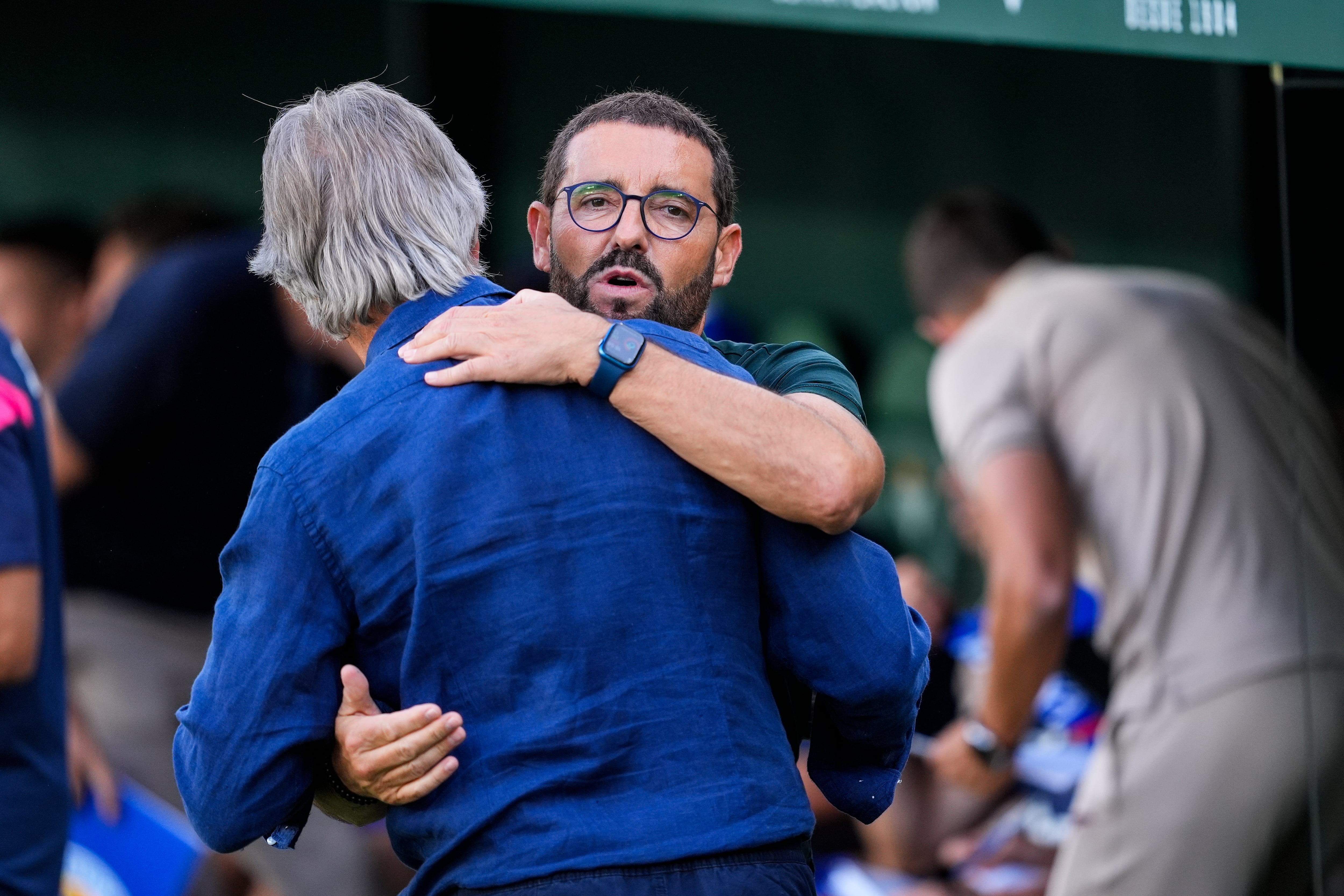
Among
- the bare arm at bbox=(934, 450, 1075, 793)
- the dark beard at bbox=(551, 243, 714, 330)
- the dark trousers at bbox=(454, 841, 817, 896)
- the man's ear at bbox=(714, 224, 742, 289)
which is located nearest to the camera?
the dark trousers at bbox=(454, 841, 817, 896)

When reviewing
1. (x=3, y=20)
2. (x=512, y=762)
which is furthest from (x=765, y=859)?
(x=3, y=20)

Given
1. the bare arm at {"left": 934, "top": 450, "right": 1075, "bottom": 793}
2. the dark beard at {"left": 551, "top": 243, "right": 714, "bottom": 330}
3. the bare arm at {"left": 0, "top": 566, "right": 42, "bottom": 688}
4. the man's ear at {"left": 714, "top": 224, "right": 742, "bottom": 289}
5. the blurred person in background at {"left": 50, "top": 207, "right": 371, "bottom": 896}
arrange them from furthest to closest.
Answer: the bare arm at {"left": 934, "top": 450, "right": 1075, "bottom": 793}
the blurred person in background at {"left": 50, "top": 207, "right": 371, "bottom": 896}
the bare arm at {"left": 0, "top": 566, "right": 42, "bottom": 688}
the man's ear at {"left": 714, "top": 224, "right": 742, "bottom": 289}
the dark beard at {"left": 551, "top": 243, "right": 714, "bottom": 330}

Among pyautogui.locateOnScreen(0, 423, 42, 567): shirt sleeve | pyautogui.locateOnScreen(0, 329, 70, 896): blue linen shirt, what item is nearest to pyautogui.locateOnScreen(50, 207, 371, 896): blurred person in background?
pyautogui.locateOnScreen(0, 329, 70, 896): blue linen shirt

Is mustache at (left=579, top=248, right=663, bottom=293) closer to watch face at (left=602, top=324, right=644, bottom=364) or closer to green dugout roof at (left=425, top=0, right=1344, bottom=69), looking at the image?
watch face at (left=602, top=324, right=644, bottom=364)

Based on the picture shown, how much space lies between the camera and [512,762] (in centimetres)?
143

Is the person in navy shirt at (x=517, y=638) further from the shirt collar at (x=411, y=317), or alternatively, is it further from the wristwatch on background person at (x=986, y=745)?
the wristwatch on background person at (x=986, y=745)

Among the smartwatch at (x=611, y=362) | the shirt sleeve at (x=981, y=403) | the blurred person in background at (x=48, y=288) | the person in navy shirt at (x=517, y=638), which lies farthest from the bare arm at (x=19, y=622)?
the shirt sleeve at (x=981, y=403)

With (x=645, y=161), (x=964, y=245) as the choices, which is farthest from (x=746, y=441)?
(x=964, y=245)

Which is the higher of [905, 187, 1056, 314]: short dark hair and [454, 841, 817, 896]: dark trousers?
[905, 187, 1056, 314]: short dark hair

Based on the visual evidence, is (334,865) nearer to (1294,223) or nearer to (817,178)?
(817,178)

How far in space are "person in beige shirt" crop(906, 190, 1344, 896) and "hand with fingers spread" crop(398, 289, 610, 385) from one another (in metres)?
2.06

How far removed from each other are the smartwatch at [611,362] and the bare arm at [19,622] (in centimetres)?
128

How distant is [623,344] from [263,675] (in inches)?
18.9

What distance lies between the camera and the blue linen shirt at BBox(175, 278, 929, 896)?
142 cm
